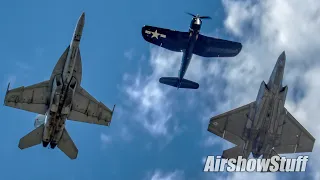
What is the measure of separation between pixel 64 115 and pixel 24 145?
6.77 meters

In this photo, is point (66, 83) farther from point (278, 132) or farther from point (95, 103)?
point (278, 132)

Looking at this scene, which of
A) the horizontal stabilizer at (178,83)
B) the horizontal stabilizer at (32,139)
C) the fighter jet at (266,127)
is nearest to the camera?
the fighter jet at (266,127)

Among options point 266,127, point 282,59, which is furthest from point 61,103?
point 282,59

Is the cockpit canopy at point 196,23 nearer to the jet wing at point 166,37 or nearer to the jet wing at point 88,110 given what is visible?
the jet wing at point 166,37

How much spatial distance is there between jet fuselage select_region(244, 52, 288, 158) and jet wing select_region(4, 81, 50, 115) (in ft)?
74.4

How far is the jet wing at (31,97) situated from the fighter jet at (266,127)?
19.2m

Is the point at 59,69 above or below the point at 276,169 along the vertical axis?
above

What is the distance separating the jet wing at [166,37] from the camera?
7481cm

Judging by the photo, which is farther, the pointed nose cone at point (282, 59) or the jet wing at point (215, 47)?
the jet wing at point (215, 47)

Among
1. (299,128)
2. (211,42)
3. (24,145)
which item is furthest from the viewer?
(211,42)

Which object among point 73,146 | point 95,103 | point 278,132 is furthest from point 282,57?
point 73,146

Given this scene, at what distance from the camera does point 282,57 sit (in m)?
54.5

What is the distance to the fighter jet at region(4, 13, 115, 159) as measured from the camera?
53.9 meters

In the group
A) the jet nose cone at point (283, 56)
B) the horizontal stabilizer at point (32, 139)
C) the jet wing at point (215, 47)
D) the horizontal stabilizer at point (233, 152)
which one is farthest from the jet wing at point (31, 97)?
the jet wing at point (215, 47)
